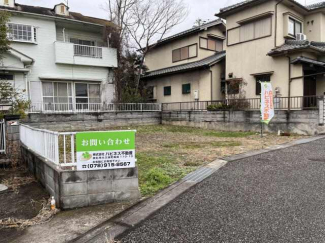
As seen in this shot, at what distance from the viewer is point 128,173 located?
13.0ft

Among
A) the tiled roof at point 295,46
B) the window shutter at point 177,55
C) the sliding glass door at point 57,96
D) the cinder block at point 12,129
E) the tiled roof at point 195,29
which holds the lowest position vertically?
the cinder block at point 12,129

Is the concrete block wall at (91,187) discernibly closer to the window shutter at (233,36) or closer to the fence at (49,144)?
the fence at (49,144)

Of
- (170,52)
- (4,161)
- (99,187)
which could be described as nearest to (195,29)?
(170,52)

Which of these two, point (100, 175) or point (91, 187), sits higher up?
point (100, 175)

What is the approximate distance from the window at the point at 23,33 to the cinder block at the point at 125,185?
14.2 m

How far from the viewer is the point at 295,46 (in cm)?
1236

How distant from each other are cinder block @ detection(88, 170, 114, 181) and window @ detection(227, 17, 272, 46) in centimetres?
1335

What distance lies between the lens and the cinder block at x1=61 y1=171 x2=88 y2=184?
12.2 ft

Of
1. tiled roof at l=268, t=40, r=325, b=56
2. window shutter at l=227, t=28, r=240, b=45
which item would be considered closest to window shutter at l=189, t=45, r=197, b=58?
window shutter at l=227, t=28, r=240, b=45

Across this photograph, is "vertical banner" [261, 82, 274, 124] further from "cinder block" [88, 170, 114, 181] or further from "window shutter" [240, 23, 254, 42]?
"cinder block" [88, 170, 114, 181]

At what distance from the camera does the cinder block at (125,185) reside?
3.90 meters

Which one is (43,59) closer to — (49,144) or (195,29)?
(195,29)

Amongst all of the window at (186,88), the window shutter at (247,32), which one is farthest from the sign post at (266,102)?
the window at (186,88)

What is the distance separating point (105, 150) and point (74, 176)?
0.61m
